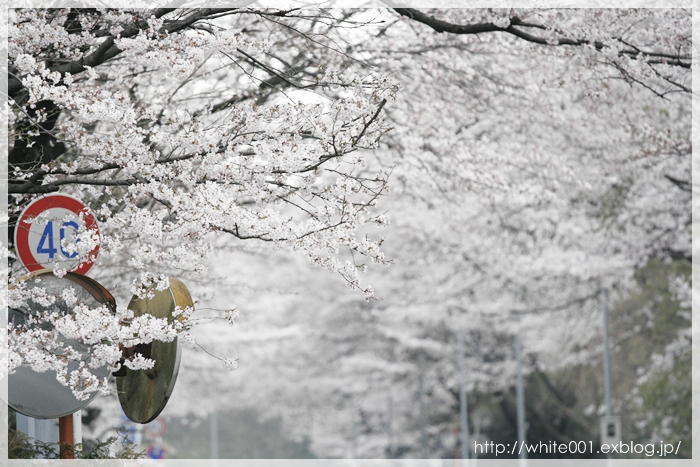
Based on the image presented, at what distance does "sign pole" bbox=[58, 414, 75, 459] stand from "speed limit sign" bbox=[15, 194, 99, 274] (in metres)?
1.05

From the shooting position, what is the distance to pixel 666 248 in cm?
1691

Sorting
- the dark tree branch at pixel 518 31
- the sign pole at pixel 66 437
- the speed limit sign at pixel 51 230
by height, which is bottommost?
the sign pole at pixel 66 437

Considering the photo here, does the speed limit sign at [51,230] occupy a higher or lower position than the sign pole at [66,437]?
higher

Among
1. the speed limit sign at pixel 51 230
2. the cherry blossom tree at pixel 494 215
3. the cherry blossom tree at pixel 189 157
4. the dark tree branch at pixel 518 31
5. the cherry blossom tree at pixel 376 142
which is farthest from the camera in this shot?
the cherry blossom tree at pixel 494 215

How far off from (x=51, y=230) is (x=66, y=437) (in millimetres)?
1381

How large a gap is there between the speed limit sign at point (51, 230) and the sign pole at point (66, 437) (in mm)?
1054

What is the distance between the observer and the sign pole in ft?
18.6

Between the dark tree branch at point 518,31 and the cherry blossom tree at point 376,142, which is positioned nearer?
the cherry blossom tree at point 376,142

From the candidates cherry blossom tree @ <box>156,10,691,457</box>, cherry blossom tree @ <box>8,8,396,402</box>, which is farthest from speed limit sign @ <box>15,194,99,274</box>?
cherry blossom tree @ <box>156,10,691,457</box>

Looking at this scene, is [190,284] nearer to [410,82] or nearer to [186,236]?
[410,82]

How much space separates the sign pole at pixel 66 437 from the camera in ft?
18.6

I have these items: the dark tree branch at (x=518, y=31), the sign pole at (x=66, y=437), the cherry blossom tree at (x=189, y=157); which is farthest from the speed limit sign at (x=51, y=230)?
the dark tree branch at (x=518, y=31)

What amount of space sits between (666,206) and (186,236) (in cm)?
1176

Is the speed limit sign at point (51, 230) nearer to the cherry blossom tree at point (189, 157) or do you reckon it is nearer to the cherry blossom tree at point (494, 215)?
the cherry blossom tree at point (189, 157)
